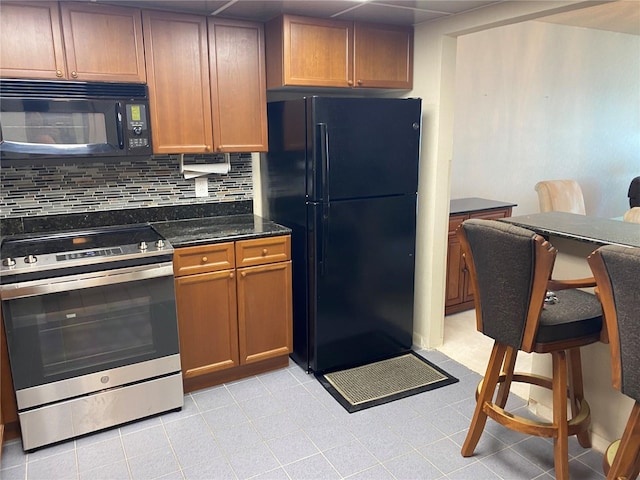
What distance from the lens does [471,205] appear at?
12.5ft

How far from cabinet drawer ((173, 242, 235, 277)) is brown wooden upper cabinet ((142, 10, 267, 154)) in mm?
553

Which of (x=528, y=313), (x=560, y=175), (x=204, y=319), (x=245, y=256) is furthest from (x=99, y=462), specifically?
(x=560, y=175)

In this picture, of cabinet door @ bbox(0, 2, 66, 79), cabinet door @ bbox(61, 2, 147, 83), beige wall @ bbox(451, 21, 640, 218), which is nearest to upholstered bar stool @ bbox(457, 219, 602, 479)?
cabinet door @ bbox(61, 2, 147, 83)

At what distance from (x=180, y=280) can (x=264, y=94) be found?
3.81 feet

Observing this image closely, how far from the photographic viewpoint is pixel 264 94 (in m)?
2.77

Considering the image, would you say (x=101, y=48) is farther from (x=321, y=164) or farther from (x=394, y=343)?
(x=394, y=343)

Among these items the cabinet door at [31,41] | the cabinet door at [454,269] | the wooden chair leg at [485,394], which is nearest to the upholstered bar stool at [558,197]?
the cabinet door at [454,269]

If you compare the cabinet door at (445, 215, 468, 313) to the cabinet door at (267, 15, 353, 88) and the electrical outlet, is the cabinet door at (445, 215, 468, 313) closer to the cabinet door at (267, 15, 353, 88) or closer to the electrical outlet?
the cabinet door at (267, 15, 353, 88)

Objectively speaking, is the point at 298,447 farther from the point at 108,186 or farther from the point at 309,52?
the point at 309,52

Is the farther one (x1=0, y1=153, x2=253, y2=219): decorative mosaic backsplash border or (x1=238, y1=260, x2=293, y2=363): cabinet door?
(x1=238, y1=260, x2=293, y2=363): cabinet door

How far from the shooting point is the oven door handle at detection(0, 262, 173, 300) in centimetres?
202

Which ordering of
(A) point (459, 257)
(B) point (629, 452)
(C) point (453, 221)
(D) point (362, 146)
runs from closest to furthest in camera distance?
(B) point (629, 452) → (D) point (362, 146) → (C) point (453, 221) → (A) point (459, 257)

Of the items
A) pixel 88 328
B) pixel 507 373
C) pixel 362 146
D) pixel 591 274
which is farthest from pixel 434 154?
pixel 88 328

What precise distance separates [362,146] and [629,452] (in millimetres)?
1814
